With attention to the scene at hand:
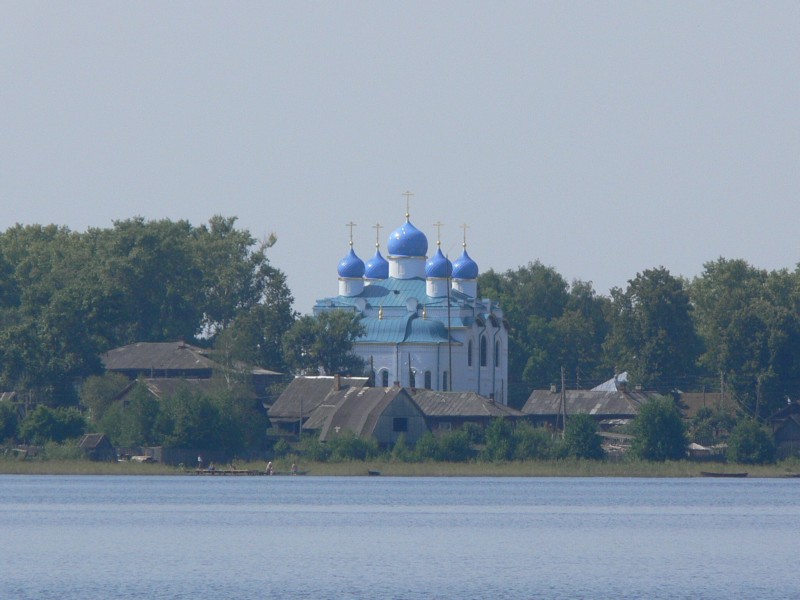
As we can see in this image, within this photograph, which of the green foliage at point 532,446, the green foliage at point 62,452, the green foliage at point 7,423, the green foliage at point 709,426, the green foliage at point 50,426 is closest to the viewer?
the green foliage at point 62,452

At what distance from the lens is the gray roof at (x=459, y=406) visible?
95.9 metres

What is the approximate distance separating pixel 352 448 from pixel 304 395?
14.9 metres

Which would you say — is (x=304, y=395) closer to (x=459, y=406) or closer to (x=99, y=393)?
(x=459, y=406)

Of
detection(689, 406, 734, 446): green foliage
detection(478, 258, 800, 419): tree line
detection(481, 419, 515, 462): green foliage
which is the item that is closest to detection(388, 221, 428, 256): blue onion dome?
detection(478, 258, 800, 419): tree line

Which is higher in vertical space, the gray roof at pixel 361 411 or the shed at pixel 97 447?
the gray roof at pixel 361 411

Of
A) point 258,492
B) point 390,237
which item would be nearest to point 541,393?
point 390,237

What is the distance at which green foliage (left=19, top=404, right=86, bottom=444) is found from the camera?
83.2 meters

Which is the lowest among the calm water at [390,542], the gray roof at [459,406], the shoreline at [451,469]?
the calm water at [390,542]

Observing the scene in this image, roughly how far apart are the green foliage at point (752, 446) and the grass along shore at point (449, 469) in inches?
20.2

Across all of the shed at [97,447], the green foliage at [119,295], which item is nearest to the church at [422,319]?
the green foliage at [119,295]

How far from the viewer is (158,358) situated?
343 ft

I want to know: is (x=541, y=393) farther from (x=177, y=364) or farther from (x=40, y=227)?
(x=40, y=227)

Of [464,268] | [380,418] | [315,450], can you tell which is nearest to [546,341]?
[464,268]

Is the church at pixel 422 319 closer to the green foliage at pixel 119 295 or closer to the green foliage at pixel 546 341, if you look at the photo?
the green foliage at pixel 119 295
